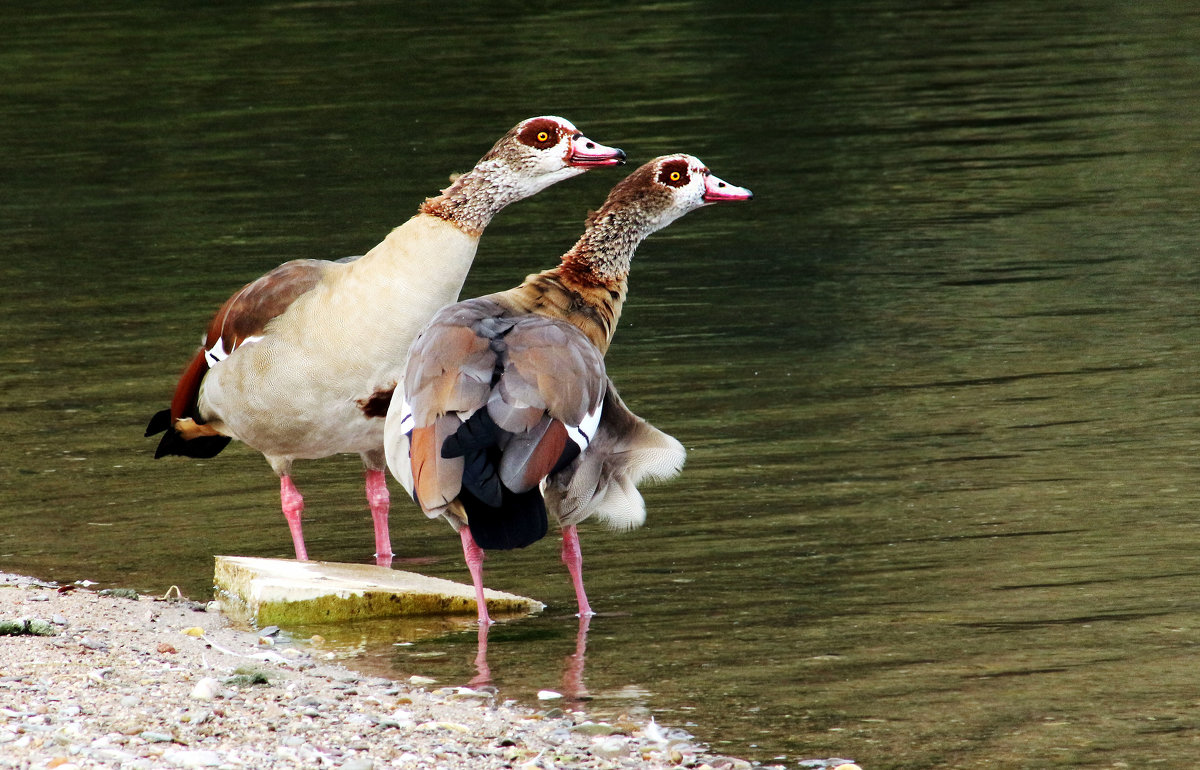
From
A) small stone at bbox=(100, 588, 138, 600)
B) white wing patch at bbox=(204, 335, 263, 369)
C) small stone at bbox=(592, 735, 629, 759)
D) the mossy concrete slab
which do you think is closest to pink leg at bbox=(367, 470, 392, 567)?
the mossy concrete slab

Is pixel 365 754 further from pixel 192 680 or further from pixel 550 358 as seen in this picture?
pixel 550 358

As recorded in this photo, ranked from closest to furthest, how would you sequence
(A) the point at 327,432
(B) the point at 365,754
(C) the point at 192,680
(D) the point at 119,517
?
(B) the point at 365,754 < (C) the point at 192,680 < (A) the point at 327,432 < (D) the point at 119,517

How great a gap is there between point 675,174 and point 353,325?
1906 mm

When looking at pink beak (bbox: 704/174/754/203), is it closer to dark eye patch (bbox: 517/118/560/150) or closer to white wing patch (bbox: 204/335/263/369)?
dark eye patch (bbox: 517/118/560/150)

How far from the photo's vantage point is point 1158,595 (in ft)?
25.5

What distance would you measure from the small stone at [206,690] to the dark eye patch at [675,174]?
3.75 meters

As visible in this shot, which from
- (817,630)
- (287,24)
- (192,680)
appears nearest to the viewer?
(192,680)

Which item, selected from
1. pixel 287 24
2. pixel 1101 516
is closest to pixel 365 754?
pixel 1101 516

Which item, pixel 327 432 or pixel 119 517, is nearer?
pixel 327 432

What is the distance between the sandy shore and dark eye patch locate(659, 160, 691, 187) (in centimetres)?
310

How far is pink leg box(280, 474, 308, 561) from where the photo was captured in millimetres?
9078

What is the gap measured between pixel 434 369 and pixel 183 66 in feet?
78.8

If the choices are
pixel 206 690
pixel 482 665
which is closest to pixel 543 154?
pixel 482 665

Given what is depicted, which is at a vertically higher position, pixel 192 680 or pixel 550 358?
pixel 550 358
